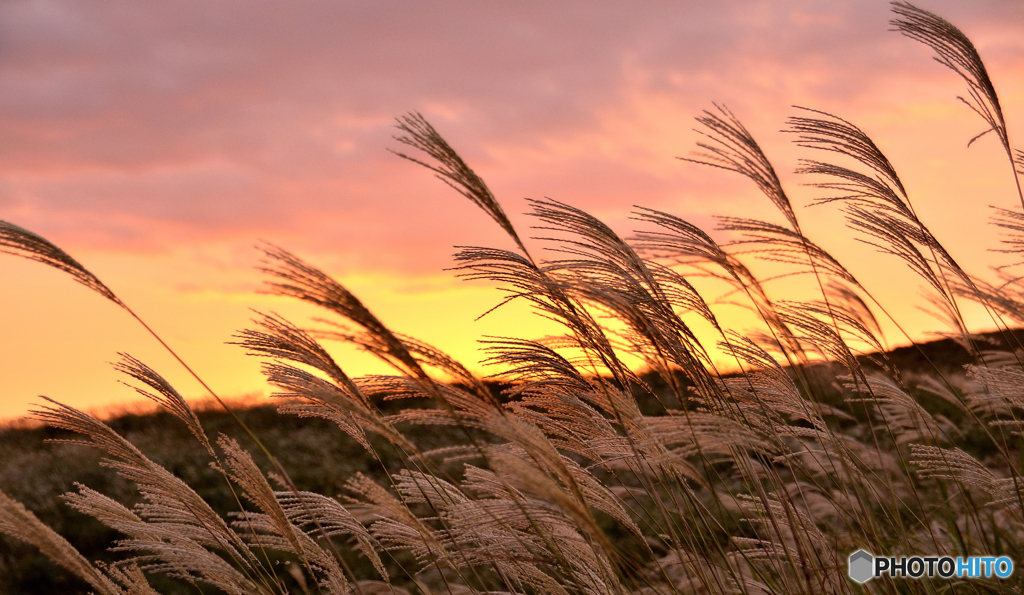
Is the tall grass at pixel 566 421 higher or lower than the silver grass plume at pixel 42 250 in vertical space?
lower

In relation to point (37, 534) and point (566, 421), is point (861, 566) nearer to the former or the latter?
point (566, 421)

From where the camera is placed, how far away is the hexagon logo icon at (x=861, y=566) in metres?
2.51

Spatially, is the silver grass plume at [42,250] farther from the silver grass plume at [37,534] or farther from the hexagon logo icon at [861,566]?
the hexagon logo icon at [861,566]

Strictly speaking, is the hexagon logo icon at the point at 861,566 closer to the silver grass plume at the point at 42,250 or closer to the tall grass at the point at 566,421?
the tall grass at the point at 566,421

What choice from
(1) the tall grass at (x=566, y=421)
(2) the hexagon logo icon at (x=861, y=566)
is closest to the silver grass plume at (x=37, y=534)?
(1) the tall grass at (x=566, y=421)

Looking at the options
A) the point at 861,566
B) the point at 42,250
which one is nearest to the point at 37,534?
the point at 42,250

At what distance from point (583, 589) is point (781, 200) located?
1.51 m

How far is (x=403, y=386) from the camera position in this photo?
187 cm

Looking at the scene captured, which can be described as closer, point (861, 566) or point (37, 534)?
point (37, 534)

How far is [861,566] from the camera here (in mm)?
2559

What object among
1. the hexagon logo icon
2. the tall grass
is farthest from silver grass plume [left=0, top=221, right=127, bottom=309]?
the hexagon logo icon

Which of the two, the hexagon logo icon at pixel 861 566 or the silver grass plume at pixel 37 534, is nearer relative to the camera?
the silver grass plume at pixel 37 534

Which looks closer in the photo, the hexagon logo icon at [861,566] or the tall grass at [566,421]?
the tall grass at [566,421]

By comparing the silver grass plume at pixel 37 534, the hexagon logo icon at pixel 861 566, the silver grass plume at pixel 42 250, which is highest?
the silver grass plume at pixel 42 250
